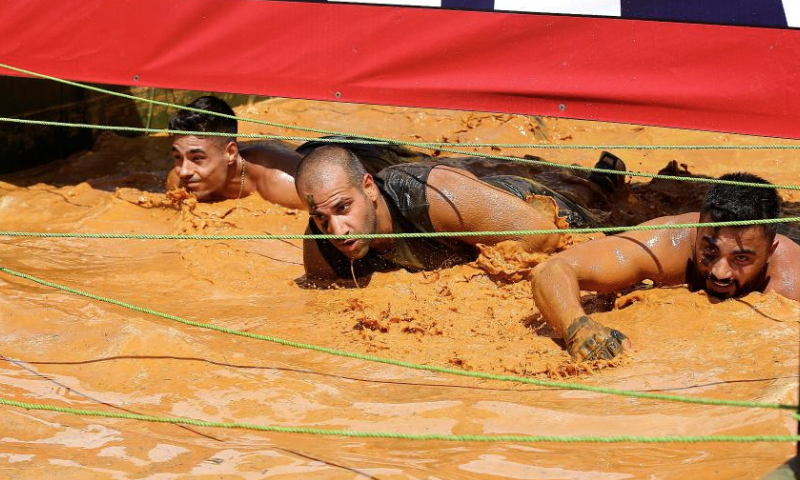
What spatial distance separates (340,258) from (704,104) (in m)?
2.02

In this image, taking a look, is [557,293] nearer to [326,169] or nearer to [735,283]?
[735,283]

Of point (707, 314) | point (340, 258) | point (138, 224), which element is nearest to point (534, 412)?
point (707, 314)

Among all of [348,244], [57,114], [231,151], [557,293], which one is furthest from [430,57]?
[57,114]

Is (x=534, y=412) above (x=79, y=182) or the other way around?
the other way around

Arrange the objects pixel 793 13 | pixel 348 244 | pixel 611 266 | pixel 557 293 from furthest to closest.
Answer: pixel 348 244, pixel 793 13, pixel 611 266, pixel 557 293

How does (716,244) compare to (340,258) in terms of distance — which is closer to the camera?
(716,244)

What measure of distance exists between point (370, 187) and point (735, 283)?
6.31 feet

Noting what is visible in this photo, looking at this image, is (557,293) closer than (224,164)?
Yes

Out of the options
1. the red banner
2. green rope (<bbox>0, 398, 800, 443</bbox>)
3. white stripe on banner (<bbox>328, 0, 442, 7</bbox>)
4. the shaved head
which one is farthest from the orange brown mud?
white stripe on banner (<bbox>328, 0, 442, 7</bbox>)

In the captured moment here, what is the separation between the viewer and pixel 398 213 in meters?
5.39

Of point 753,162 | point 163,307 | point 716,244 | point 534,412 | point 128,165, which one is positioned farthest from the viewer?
point 128,165

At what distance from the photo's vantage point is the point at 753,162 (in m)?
6.82

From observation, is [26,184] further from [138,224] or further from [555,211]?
[555,211]

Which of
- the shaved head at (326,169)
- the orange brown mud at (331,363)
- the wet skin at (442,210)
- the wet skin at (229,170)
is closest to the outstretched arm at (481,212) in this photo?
the wet skin at (442,210)
